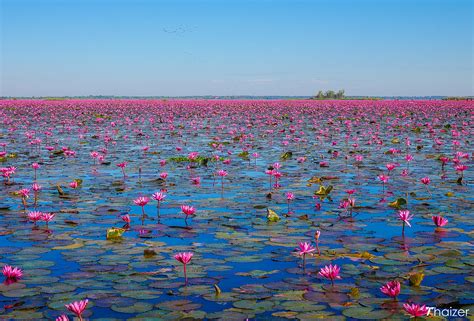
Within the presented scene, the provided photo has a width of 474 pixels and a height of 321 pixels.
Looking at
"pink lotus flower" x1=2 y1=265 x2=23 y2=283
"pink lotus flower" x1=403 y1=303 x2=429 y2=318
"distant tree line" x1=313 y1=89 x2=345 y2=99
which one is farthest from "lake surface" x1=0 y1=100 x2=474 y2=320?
"distant tree line" x1=313 y1=89 x2=345 y2=99

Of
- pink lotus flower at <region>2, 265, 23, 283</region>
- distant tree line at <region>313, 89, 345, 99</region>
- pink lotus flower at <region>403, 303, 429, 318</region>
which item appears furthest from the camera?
distant tree line at <region>313, 89, 345, 99</region>

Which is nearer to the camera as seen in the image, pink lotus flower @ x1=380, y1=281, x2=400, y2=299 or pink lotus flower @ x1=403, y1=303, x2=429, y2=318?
pink lotus flower @ x1=403, y1=303, x2=429, y2=318

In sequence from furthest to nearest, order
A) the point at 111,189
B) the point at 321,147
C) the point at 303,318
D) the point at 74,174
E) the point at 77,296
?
the point at 321,147
the point at 74,174
the point at 111,189
the point at 77,296
the point at 303,318

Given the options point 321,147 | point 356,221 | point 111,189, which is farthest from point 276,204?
point 321,147

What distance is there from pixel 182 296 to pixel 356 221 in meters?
2.78

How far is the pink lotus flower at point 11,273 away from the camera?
3.79 meters

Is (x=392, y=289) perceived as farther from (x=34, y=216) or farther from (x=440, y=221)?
(x=34, y=216)

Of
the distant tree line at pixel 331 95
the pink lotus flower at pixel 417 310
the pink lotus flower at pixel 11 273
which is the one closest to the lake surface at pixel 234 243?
the pink lotus flower at pixel 11 273

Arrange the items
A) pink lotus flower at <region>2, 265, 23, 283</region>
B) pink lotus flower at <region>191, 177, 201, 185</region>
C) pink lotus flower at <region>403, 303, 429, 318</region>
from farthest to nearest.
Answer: pink lotus flower at <region>191, 177, 201, 185</region>, pink lotus flower at <region>2, 265, 23, 283</region>, pink lotus flower at <region>403, 303, 429, 318</region>

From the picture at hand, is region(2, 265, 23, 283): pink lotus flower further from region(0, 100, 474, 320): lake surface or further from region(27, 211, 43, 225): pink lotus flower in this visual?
region(27, 211, 43, 225): pink lotus flower

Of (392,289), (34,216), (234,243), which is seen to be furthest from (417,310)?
(34,216)

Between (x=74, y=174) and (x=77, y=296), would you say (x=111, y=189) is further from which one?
(x=77, y=296)

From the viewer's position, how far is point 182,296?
359 centimetres

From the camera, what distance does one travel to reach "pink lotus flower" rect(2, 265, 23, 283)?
379 cm
